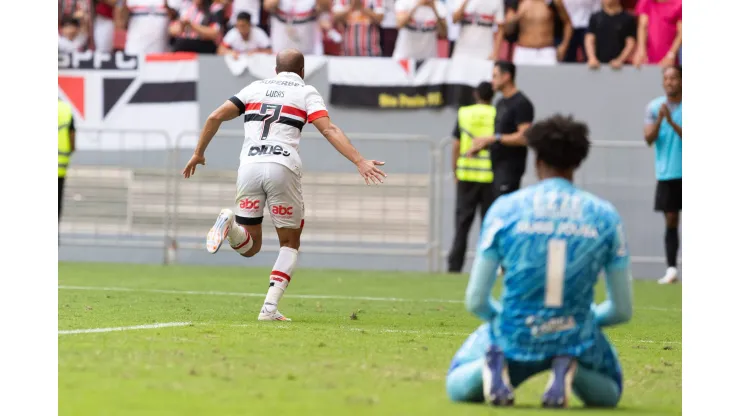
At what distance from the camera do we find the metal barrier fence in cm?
1823

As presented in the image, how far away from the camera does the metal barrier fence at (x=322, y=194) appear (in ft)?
59.8

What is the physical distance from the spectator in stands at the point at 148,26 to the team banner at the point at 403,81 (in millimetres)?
2670

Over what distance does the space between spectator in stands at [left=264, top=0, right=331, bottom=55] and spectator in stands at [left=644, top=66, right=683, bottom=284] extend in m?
5.45

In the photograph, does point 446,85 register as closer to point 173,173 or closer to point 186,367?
point 173,173

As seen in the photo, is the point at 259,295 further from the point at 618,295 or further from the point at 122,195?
the point at 618,295

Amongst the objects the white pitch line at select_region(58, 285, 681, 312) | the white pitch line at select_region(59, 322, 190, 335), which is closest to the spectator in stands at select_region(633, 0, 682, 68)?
the white pitch line at select_region(58, 285, 681, 312)

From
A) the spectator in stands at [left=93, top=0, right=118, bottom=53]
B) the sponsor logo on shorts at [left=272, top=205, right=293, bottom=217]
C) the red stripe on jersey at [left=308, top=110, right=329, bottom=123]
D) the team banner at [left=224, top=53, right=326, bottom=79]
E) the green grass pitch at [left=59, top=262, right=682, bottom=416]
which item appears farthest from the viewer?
the spectator in stands at [left=93, top=0, right=118, bottom=53]

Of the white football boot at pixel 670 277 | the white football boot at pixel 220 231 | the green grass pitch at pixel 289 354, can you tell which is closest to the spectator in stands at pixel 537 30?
the white football boot at pixel 670 277

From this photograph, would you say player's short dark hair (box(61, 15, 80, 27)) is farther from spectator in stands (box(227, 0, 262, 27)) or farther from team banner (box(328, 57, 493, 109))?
team banner (box(328, 57, 493, 109))

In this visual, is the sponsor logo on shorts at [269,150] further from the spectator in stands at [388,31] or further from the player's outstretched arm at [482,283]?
the spectator in stands at [388,31]

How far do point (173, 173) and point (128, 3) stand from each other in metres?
3.01

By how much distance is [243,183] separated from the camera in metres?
10.0

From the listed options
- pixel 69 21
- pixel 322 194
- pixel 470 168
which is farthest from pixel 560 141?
pixel 69 21

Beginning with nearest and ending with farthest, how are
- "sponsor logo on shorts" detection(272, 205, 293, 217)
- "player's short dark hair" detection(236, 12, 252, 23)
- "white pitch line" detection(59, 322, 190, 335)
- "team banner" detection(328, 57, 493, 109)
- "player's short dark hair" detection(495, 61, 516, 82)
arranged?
"white pitch line" detection(59, 322, 190, 335)
"sponsor logo on shorts" detection(272, 205, 293, 217)
"player's short dark hair" detection(495, 61, 516, 82)
"team banner" detection(328, 57, 493, 109)
"player's short dark hair" detection(236, 12, 252, 23)
